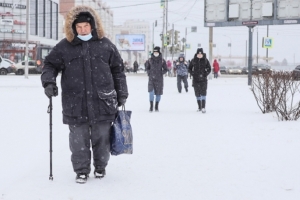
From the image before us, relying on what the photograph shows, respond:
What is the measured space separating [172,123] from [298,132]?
2.51 meters

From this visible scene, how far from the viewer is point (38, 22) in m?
67.4

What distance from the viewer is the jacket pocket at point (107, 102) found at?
14.3 feet

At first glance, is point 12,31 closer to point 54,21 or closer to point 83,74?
point 54,21

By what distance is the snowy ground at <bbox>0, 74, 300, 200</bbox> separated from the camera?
416 centimetres

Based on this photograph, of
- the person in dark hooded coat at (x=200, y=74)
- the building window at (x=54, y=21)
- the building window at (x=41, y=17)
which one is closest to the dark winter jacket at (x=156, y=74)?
the person in dark hooded coat at (x=200, y=74)

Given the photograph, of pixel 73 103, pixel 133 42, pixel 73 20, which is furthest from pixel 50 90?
pixel 133 42

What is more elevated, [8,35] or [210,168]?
[8,35]

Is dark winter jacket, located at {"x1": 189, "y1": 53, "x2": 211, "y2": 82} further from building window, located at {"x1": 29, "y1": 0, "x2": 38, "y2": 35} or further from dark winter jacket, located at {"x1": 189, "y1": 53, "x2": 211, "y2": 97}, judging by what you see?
building window, located at {"x1": 29, "y1": 0, "x2": 38, "y2": 35}

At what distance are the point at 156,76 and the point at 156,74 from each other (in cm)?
5

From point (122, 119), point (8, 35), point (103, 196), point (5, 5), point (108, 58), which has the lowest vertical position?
point (103, 196)

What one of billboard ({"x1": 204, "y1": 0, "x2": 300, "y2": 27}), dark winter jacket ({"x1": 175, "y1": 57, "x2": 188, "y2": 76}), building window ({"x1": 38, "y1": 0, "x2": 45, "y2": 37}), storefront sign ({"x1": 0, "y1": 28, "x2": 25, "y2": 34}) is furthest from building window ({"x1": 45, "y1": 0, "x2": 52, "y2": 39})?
dark winter jacket ({"x1": 175, "y1": 57, "x2": 188, "y2": 76})

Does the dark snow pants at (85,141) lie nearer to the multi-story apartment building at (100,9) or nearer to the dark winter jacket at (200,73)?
the dark winter jacket at (200,73)

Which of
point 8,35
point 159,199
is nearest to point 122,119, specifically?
point 159,199

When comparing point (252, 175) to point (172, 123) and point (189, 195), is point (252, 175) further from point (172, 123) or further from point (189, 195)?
point (172, 123)
